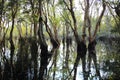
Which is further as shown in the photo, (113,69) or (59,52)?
(59,52)

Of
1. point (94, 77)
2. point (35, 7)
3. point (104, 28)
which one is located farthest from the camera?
point (104, 28)

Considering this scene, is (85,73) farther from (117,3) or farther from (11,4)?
(11,4)

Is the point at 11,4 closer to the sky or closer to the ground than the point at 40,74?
closer to the sky

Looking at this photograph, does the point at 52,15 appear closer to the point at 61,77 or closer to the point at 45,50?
the point at 45,50

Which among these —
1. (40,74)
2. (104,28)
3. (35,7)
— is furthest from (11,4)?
(104,28)

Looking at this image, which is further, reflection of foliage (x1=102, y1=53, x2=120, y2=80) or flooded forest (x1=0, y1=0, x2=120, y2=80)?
flooded forest (x1=0, y1=0, x2=120, y2=80)

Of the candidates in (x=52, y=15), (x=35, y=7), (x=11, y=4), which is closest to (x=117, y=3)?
(x=35, y=7)

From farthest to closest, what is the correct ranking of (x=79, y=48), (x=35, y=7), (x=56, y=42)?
(x=56, y=42)
(x=35, y=7)
(x=79, y=48)

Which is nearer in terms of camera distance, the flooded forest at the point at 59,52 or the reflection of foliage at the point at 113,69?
the reflection of foliage at the point at 113,69

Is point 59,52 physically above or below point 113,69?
above

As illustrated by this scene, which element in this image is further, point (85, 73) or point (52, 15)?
point (52, 15)

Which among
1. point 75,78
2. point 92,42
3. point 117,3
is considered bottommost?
point 75,78

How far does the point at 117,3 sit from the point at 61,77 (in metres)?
10.2

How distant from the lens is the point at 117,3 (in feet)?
67.7
